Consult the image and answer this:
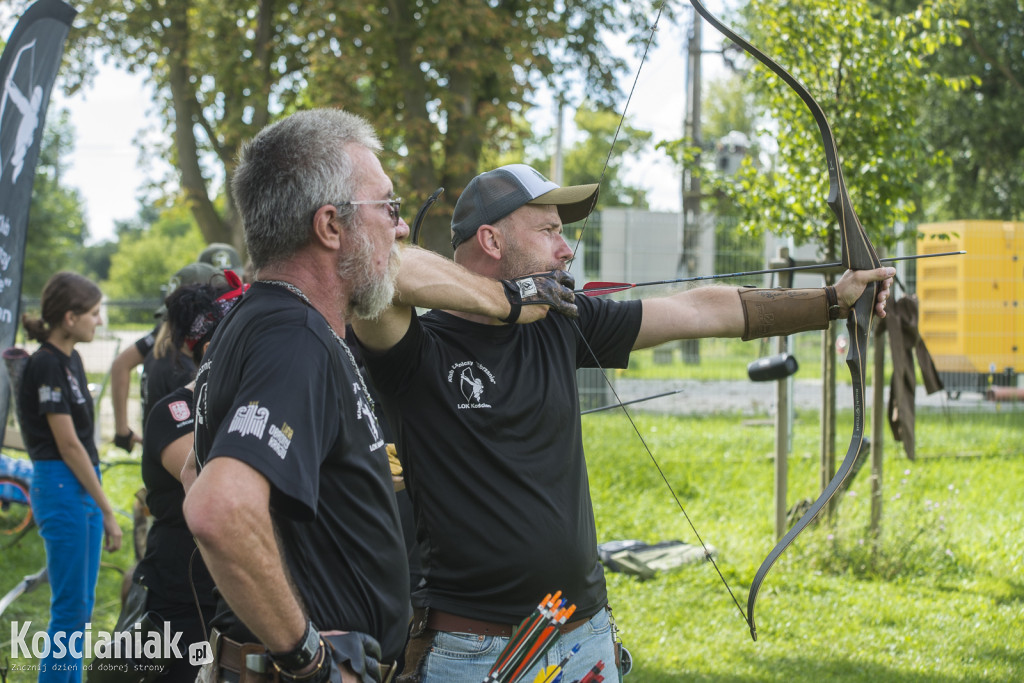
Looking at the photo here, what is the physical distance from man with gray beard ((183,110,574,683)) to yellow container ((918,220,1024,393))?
30.6 feet

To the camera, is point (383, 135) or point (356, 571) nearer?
point (356, 571)

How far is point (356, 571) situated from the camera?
1545mm

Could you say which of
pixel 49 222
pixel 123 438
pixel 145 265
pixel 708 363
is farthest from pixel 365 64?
pixel 145 265

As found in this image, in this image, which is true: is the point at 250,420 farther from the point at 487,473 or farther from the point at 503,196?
the point at 503,196

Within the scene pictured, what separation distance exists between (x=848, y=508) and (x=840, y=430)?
4.03m

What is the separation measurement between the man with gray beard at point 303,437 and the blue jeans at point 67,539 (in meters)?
2.66

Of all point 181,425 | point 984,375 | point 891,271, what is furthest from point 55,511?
point 984,375

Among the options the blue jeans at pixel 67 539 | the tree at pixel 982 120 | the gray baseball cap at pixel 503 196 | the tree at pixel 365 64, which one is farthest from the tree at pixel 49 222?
the gray baseball cap at pixel 503 196

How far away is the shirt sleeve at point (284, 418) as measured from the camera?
137 centimetres

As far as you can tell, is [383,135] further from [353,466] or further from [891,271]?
[353,466]

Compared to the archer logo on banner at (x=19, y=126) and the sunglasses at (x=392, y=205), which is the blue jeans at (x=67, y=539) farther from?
the sunglasses at (x=392, y=205)

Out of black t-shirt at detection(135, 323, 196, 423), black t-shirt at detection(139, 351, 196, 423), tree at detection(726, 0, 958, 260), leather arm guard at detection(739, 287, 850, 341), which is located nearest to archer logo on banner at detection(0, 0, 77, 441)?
black t-shirt at detection(135, 323, 196, 423)

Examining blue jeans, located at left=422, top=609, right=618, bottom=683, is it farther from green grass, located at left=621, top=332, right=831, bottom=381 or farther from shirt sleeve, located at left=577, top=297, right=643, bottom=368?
green grass, located at left=621, top=332, right=831, bottom=381

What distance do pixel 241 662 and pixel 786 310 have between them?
176cm
